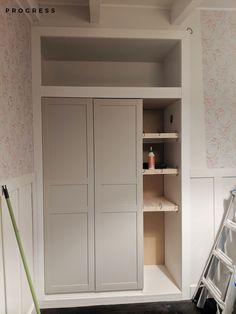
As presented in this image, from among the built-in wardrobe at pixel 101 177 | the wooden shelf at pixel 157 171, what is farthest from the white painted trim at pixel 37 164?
the wooden shelf at pixel 157 171

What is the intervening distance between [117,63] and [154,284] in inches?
91.7

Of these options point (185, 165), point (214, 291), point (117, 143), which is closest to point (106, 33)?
point (117, 143)

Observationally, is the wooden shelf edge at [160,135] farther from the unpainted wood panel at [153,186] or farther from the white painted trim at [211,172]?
the unpainted wood panel at [153,186]

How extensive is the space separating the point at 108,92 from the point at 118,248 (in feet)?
4.73

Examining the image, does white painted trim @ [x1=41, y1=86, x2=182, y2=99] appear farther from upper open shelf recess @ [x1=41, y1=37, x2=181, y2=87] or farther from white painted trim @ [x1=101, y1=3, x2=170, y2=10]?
white painted trim @ [x1=101, y1=3, x2=170, y2=10]

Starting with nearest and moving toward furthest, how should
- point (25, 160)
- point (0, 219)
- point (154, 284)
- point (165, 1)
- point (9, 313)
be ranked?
point (0, 219)
point (9, 313)
point (25, 160)
point (165, 1)
point (154, 284)

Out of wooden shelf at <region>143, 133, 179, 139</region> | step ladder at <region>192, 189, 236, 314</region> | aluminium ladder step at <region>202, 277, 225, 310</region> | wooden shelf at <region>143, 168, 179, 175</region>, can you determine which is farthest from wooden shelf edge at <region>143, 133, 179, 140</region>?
aluminium ladder step at <region>202, 277, 225, 310</region>

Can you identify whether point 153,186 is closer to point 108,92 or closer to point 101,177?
point 101,177

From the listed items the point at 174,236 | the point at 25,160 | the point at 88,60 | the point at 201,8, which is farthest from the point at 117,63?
the point at 174,236

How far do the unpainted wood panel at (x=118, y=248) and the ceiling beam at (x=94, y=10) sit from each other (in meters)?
1.72

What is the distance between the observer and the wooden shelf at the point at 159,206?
8.07 feet

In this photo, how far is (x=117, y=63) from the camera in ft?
9.29

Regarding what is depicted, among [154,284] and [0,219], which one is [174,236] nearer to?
[154,284]

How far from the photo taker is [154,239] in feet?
9.80
